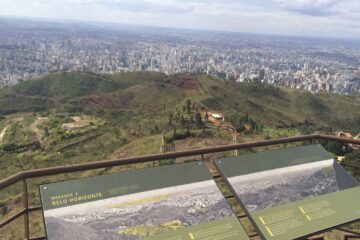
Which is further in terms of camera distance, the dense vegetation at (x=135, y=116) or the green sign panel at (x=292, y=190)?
the dense vegetation at (x=135, y=116)

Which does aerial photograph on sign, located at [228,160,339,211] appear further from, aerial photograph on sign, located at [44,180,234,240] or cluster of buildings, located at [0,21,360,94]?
cluster of buildings, located at [0,21,360,94]

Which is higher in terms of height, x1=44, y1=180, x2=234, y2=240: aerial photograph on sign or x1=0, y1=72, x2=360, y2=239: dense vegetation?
x1=44, y1=180, x2=234, y2=240: aerial photograph on sign

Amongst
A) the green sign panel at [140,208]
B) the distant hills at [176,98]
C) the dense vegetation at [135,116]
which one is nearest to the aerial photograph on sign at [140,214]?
the green sign panel at [140,208]

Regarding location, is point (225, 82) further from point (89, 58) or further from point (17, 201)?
point (89, 58)

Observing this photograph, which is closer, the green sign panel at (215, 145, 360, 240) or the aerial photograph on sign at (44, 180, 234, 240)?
the aerial photograph on sign at (44, 180, 234, 240)

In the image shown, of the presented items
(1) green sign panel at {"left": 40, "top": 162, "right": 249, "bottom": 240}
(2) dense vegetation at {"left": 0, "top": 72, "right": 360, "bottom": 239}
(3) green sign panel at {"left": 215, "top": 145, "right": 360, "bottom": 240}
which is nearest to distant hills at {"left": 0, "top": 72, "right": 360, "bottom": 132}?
(2) dense vegetation at {"left": 0, "top": 72, "right": 360, "bottom": 239}

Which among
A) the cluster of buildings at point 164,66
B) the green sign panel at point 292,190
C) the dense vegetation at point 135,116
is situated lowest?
the cluster of buildings at point 164,66

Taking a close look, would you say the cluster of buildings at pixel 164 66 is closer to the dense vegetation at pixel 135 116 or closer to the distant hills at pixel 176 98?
the distant hills at pixel 176 98
